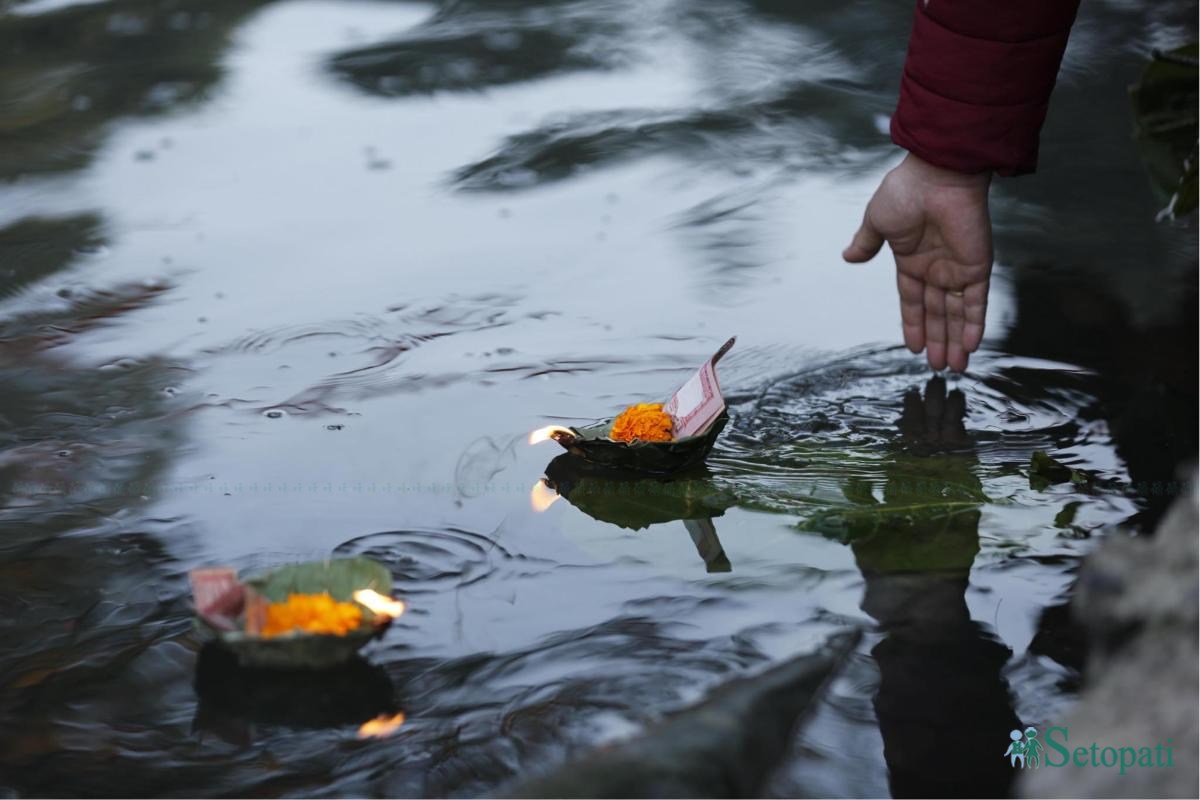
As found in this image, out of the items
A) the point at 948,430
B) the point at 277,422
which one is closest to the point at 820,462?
the point at 948,430

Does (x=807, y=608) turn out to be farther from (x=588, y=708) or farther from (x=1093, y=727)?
(x=1093, y=727)

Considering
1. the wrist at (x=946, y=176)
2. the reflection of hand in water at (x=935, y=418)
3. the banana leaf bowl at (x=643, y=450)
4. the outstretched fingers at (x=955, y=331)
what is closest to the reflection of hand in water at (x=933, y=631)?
the reflection of hand in water at (x=935, y=418)

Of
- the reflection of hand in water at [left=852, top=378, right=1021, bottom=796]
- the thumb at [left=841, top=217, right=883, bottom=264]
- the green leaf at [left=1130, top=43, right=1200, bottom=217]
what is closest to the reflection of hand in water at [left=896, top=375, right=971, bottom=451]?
the reflection of hand in water at [left=852, top=378, right=1021, bottom=796]

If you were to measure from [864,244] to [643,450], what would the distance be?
2.14 ft

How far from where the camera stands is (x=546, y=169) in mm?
3303

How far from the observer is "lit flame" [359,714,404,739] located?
4.69ft

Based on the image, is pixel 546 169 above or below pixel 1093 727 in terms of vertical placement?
below

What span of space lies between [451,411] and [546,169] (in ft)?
4.10

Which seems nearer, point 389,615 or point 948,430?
point 389,615

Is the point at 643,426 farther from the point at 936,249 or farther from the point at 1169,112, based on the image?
the point at 1169,112

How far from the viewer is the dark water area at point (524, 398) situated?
1.48 metres

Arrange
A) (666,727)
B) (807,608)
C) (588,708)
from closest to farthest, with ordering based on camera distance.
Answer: (666,727)
(588,708)
(807,608)

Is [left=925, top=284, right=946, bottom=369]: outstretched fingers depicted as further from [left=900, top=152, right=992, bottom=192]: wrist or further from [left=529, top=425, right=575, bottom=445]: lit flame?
[left=529, top=425, right=575, bottom=445]: lit flame

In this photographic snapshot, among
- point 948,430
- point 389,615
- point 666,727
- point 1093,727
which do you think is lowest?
point 948,430
